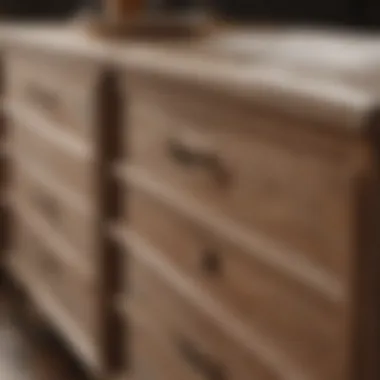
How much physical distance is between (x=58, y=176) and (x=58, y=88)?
0.19 metres

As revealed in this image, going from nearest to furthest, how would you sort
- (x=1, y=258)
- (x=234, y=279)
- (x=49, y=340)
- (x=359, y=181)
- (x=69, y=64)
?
(x=359, y=181) < (x=234, y=279) < (x=69, y=64) < (x=49, y=340) < (x=1, y=258)

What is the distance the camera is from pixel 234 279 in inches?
43.9

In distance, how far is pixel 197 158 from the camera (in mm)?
1201

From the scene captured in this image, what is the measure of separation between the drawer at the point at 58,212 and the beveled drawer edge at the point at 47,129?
0.10 m

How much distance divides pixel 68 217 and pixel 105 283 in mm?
273

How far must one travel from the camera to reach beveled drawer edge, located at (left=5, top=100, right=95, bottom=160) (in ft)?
5.55

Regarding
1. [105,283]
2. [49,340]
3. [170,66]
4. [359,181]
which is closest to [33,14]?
[49,340]

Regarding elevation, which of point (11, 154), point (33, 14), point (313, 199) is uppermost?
point (313, 199)

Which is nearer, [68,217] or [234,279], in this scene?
[234,279]

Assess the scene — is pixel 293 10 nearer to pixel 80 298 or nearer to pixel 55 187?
pixel 55 187

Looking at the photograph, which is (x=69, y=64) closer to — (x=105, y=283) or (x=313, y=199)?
(x=105, y=283)

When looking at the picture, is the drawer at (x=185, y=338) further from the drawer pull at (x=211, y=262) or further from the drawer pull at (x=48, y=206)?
the drawer pull at (x=48, y=206)

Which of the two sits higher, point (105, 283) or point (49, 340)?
point (105, 283)

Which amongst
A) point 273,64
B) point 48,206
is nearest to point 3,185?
point 48,206
